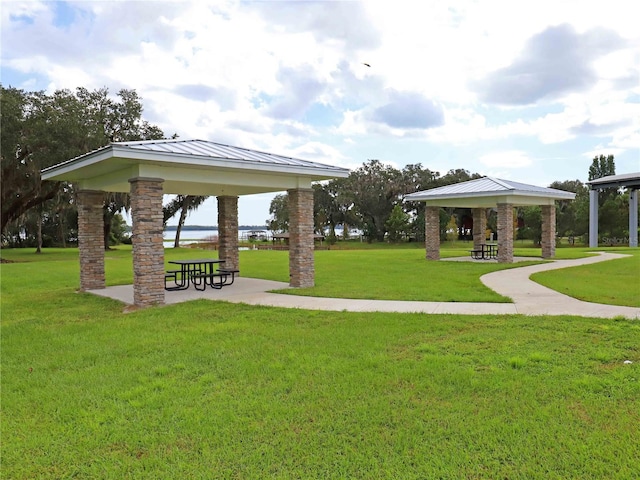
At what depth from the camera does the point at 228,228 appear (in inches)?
655

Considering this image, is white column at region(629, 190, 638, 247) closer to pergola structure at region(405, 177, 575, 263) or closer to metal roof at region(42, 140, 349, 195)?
pergola structure at region(405, 177, 575, 263)

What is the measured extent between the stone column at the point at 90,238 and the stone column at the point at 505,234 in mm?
16115

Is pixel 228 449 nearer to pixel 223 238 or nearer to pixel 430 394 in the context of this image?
pixel 430 394

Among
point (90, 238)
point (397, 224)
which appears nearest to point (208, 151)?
point (90, 238)

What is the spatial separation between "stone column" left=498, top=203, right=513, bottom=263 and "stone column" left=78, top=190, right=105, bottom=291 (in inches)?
634

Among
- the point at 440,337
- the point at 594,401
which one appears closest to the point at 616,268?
the point at 440,337

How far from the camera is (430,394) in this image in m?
4.68

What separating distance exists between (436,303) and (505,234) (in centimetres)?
1301

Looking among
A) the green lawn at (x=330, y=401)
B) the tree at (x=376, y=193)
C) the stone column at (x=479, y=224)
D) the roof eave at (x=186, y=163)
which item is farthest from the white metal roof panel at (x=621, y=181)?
the green lawn at (x=330, y=401)

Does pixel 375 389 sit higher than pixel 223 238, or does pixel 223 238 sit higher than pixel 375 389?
pixel 223 238

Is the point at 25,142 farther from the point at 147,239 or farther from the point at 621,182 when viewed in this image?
the point at 621,182

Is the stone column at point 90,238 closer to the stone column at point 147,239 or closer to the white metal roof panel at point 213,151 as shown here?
the white metal roof panel at point 213,151

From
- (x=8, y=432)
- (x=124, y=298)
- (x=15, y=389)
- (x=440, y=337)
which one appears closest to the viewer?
(x=8, y=432)

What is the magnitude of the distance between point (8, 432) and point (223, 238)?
1262 cm
